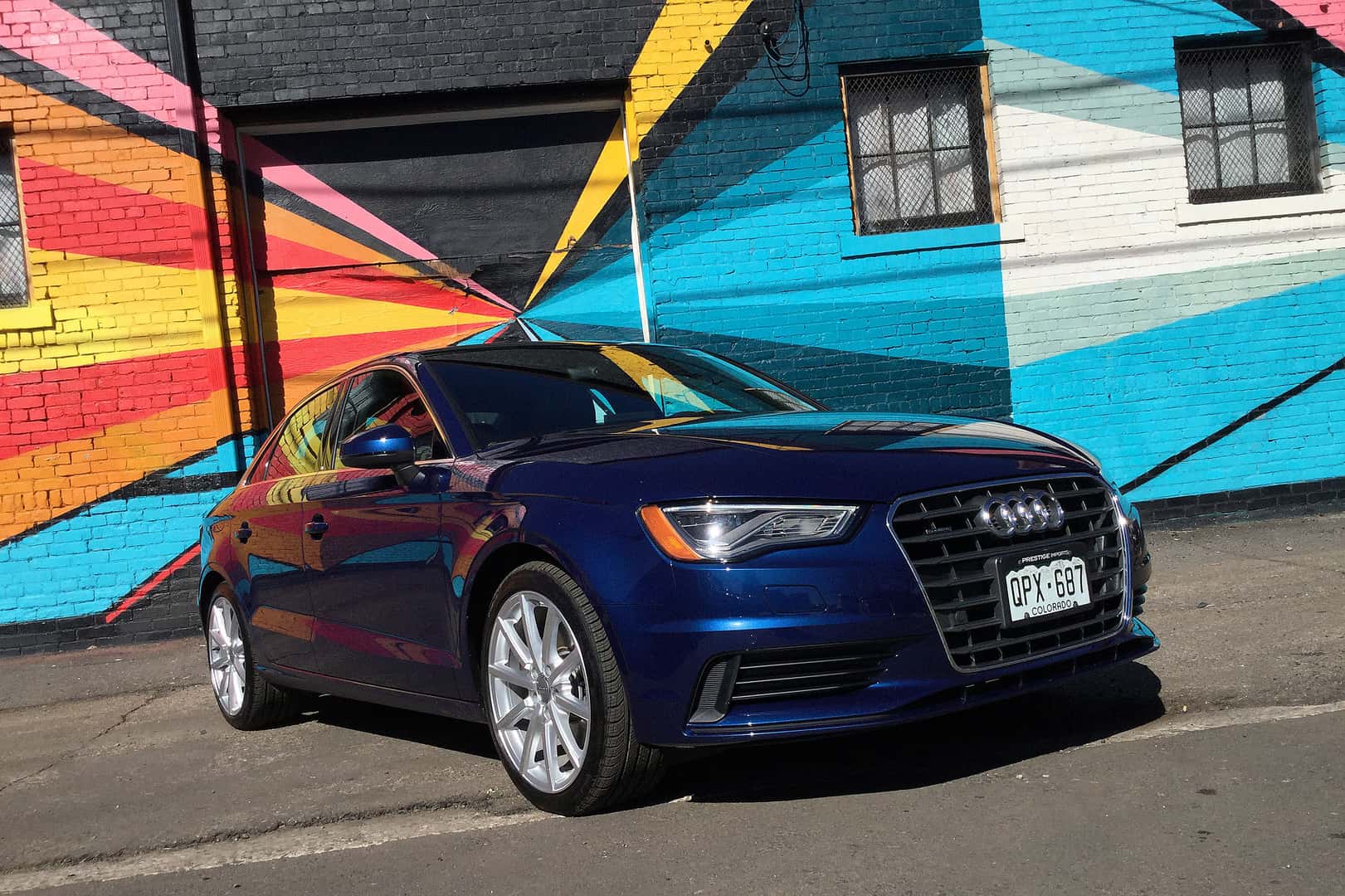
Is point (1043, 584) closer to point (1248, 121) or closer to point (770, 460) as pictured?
point (770, 460)

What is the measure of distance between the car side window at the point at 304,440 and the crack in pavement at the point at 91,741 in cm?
146

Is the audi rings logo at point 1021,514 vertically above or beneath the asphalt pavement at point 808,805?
above

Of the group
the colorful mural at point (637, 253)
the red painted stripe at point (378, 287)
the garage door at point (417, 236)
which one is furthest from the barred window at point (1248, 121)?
the red painted stripe at point (378, 287)

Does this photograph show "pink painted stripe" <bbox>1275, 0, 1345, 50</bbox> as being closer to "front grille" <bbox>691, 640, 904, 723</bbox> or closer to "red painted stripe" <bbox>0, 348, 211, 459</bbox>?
"red painted stripe" <bbox>0, 348, 211, 459</bbox>

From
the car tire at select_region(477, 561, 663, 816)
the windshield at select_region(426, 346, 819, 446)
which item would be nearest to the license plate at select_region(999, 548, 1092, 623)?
the car tire at select_region(477, 561, 663, 816)

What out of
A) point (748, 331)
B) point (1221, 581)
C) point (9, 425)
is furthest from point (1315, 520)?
point (9, 425)

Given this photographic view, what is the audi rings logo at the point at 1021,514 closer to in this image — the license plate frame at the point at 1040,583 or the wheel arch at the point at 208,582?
the license plate frame at the point at 1040,583

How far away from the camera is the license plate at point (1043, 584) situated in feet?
12.2

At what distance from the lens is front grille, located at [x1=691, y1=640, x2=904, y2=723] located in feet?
11.4

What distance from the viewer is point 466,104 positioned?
991cm

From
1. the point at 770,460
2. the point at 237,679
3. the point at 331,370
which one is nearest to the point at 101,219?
the point at 331,370

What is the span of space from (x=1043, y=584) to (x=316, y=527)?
2.71 meters

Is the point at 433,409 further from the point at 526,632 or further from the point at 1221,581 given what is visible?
the point at 1221,581

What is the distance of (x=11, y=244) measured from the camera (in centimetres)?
966
